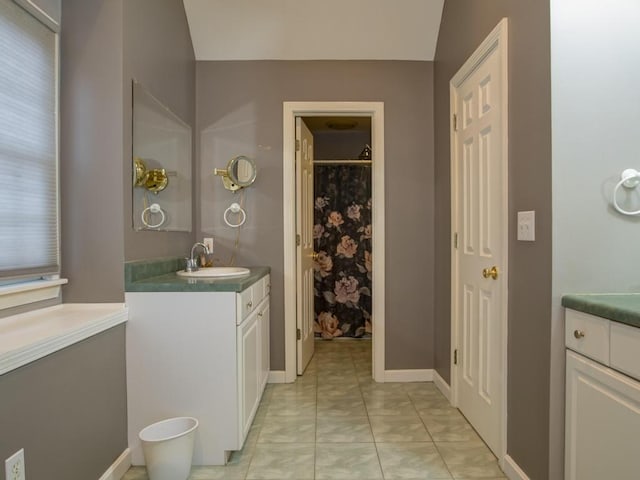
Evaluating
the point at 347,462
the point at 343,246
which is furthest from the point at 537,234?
the point at 343,246

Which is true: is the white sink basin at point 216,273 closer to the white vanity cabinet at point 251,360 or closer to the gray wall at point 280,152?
the white vanity cabinet at point 251,360

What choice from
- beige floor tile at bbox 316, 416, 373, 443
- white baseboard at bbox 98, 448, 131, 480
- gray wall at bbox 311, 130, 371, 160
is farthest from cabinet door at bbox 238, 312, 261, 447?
gray wall at bbox 311, 130, 371, 160

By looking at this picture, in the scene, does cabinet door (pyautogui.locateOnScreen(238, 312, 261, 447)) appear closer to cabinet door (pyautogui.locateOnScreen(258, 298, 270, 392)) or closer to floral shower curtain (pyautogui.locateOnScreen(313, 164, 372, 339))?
cabinet door (pyautogui.locateOnScreen(258, 298, 270, 392))

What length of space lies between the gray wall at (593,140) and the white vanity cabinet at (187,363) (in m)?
1.41

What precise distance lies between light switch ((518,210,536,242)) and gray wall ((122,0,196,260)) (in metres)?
1.74

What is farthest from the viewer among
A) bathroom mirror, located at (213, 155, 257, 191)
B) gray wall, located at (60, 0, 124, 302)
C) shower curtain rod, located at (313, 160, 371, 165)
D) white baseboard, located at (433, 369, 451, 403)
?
shower curtain rod, located at (313, 160, 371, 165)

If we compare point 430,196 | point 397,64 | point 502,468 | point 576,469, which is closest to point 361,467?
point 502,468

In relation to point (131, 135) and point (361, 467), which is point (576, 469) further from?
point (131, 135)

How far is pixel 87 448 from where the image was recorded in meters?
1.55

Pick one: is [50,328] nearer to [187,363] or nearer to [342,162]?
[187,363]

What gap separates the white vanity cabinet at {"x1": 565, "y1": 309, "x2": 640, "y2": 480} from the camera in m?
1.11

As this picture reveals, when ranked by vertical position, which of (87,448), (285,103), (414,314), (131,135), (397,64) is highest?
(397,64)

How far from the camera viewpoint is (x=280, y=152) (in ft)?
9.74

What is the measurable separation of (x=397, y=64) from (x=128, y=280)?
2375 millimetres
